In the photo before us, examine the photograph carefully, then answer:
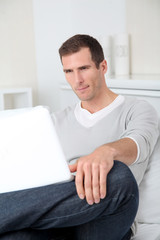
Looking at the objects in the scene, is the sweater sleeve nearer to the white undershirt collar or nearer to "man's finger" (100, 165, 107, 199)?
the white undershirt collar

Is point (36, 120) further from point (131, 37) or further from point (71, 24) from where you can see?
point (71, 24)

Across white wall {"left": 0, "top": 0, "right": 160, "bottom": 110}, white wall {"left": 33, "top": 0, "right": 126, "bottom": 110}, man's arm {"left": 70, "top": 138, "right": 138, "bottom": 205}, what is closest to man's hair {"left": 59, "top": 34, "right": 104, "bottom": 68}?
man's arm {"left": 70, "top": 138, "right": 138, "bottom": 205}

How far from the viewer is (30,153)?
31.6 inches

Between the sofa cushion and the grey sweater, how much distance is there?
4 cm

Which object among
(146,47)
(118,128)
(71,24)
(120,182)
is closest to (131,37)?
(146,47)

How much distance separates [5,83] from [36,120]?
2.10 m

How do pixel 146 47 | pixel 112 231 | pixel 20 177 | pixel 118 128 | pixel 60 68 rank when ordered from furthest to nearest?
pixel 60 68 → pixel 146 47 → pixel 118 128 → pixel 112 231 → pixel 20 177

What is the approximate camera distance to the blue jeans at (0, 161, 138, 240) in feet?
2.79

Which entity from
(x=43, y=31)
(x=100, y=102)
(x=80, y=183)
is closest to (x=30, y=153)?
(x=80, y=183)

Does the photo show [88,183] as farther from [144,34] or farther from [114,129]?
[144,34]

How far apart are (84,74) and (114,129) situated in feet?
1.02

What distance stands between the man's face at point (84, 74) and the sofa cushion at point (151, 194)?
39cm

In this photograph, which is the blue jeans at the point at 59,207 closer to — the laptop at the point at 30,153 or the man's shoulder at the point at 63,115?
the laptop at the point at 30,153

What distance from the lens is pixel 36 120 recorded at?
819 millimetres
